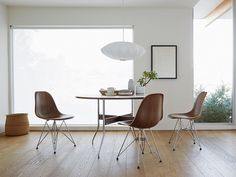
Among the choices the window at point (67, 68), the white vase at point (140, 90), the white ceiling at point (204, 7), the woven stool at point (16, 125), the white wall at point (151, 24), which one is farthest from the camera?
the window at point (67, 68)

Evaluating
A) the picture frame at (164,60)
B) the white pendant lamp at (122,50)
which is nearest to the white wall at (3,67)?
the white pendant lamp at (122,50)

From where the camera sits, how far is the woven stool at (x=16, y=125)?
503 centimetres

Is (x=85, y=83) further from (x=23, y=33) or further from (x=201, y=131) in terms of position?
(x=201, y=131)

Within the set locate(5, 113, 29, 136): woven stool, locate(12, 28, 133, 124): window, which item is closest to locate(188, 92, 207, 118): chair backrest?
locate(12, 28, 133, 124): window

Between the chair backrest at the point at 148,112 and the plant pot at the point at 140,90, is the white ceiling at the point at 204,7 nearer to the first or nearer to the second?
the plant pot at the point at 140,90

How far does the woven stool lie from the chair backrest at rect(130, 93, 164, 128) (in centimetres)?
272

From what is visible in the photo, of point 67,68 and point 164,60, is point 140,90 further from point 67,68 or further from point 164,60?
point 67,68

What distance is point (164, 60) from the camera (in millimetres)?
5523

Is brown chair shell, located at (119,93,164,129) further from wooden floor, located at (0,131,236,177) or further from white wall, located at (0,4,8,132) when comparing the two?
white wall, located at (0,4,8,132)

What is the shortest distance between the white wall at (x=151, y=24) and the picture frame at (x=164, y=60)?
9 centimetres

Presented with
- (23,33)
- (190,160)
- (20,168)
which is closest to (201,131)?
(190,160)

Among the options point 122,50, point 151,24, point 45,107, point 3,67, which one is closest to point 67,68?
point 3,67

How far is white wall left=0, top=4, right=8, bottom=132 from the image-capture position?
5.30m

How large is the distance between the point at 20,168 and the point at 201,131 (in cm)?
366
